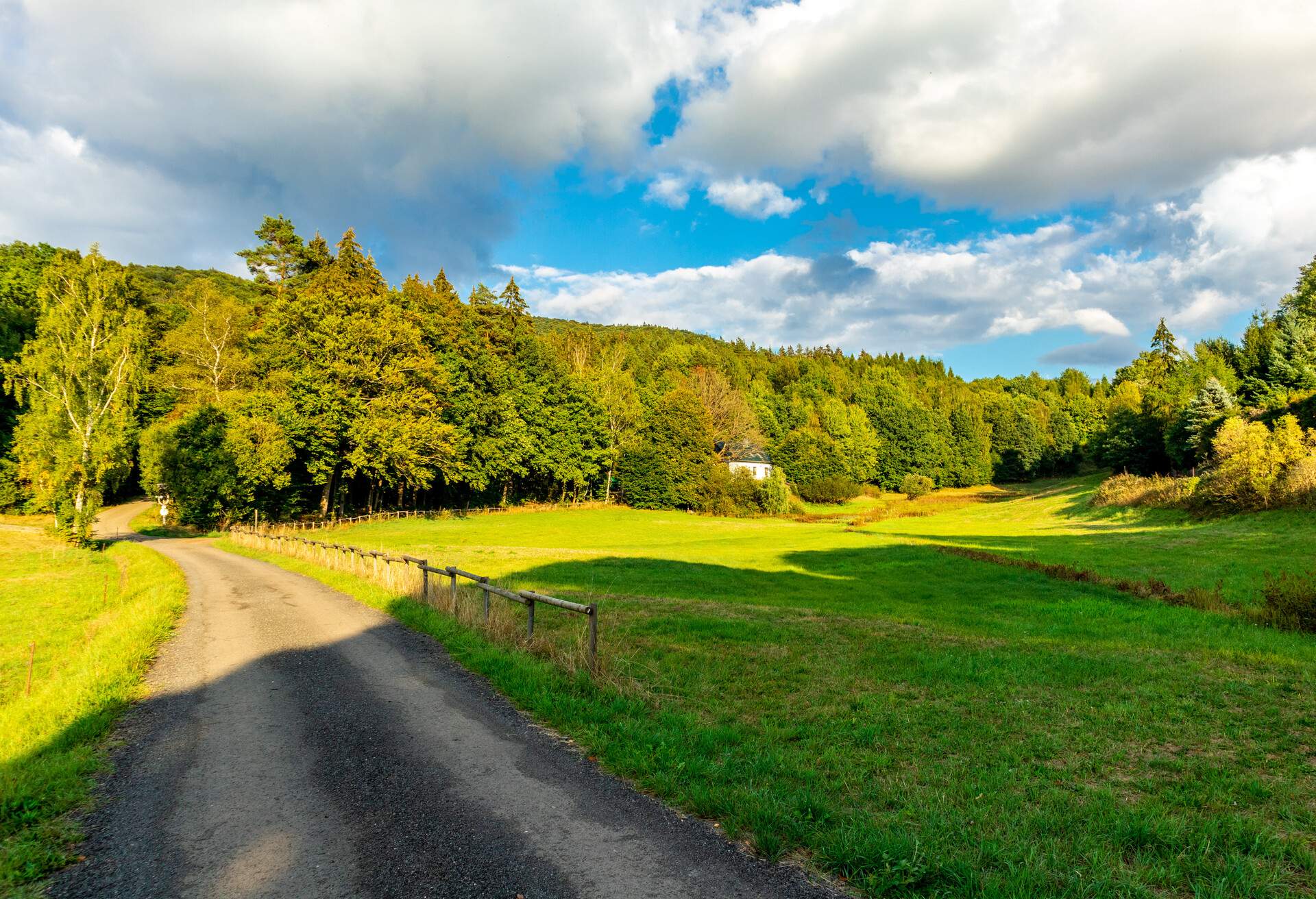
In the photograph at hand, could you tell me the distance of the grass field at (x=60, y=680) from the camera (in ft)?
18.2

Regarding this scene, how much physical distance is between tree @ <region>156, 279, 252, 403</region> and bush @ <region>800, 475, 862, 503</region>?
7292 cm

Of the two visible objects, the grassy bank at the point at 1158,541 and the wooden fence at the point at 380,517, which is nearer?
the grassy bank at the point at 1158,541

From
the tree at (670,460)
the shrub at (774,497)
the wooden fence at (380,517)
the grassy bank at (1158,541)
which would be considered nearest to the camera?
the grassy bank at (1158,541)

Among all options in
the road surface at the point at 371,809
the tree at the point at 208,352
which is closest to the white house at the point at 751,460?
the tree at the point at 208,352

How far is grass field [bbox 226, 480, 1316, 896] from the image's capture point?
195 inches

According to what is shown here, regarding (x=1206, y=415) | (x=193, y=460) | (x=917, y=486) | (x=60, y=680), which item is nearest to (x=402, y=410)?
(x=193, y=460)

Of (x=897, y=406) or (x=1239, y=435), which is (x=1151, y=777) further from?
(x=897, y=406)

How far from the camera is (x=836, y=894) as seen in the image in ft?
14.9

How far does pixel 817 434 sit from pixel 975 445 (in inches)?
1325

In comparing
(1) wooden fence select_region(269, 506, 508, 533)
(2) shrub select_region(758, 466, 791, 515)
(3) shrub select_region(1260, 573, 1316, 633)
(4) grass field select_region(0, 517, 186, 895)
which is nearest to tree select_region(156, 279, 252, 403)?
(1) wooden fence select_region(269, 506, 508, 533)

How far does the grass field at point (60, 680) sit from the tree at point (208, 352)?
92.9ft

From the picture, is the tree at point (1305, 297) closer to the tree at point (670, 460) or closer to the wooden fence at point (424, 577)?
the tree at point (670, 460)

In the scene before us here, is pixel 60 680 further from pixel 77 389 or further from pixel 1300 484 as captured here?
pixel 1300 484

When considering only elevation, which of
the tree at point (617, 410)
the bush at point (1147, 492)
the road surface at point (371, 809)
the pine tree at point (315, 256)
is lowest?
the road surface at point (371, 809)
